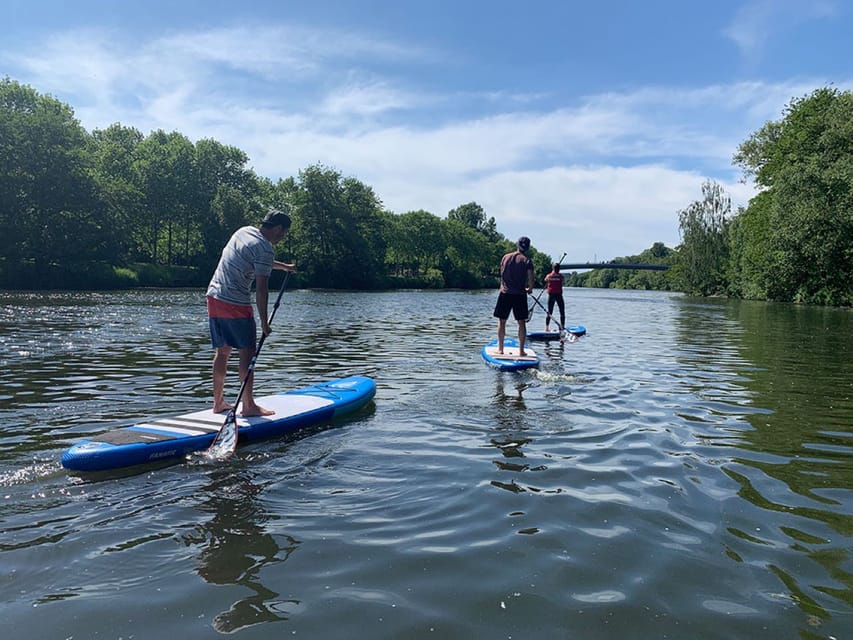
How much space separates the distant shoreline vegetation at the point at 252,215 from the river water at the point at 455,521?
42509 millimetres

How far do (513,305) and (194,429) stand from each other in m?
7.60

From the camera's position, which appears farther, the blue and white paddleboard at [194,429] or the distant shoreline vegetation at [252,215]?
the distant shoreline vegetation at [252,215]

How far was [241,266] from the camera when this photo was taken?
6.67m

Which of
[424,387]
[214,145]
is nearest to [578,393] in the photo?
[424,387]

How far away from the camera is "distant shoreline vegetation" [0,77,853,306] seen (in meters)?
43.2

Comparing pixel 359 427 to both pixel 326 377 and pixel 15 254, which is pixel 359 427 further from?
pixel 15 254

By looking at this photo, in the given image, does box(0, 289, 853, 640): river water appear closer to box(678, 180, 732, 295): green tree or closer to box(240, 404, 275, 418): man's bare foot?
box(240, 404, 275, 418): man's bare foot

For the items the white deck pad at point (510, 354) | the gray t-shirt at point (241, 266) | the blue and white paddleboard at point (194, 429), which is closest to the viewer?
the blue and white paddleboard at point (194, 429)

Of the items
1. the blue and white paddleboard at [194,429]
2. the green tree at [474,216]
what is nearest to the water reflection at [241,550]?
the blue and white paddleboard at [194,429]

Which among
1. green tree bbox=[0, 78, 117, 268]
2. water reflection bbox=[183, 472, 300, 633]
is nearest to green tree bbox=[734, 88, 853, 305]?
water reflection bbox=[183, 472, 300, 633]

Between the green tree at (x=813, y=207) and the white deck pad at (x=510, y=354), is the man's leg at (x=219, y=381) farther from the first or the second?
the green tree at (x=813, y=207)

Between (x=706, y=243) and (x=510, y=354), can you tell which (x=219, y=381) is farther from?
(x=706, y=243)

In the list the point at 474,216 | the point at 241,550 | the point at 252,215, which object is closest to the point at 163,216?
the point at 252,215

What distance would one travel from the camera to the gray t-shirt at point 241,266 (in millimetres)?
6645
